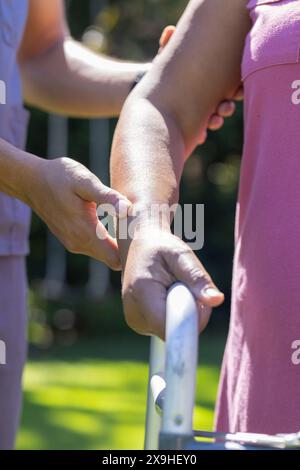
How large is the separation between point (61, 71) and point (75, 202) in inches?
35.0

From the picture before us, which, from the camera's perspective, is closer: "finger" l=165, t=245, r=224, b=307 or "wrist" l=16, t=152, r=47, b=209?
"finger" l=165, t=245, r=224, b=307

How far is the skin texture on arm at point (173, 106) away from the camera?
1.22 metres

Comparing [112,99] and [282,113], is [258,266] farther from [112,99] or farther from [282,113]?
[112,99]

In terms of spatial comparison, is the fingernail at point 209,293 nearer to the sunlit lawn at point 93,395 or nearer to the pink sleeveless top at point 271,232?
the pink sleeveless top at point 271,232

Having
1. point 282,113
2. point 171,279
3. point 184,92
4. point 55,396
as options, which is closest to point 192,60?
point 184,92

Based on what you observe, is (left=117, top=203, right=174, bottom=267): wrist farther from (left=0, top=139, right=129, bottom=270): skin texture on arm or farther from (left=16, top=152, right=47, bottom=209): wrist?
(left=16, top=152, right=47, bottom=209): wrist

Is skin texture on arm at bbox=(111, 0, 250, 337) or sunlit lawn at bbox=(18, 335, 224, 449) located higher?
sunlit lawn at bbox=(18, 335, 224, 449)

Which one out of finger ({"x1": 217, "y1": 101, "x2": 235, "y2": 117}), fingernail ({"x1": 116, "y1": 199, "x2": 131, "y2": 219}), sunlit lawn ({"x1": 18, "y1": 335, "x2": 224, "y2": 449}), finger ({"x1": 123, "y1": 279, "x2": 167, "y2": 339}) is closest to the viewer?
finger ({"x1": 123, "y1": 279, "x2": 167, "y2": 339})

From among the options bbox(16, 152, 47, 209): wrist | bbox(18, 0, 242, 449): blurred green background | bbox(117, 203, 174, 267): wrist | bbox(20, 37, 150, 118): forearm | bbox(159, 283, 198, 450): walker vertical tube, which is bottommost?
bbox(159, 283, 198, 450): walker vertical tube

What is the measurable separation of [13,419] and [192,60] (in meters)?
0.83

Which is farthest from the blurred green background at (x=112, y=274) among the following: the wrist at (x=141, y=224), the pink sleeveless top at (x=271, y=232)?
the wrist at (x=141, y=224)

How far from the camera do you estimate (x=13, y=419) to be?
1814mm

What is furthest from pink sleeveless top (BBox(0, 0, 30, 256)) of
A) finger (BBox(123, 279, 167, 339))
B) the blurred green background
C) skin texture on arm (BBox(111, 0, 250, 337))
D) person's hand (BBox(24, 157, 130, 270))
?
the blurred green background

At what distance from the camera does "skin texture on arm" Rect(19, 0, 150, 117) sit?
1.92m
